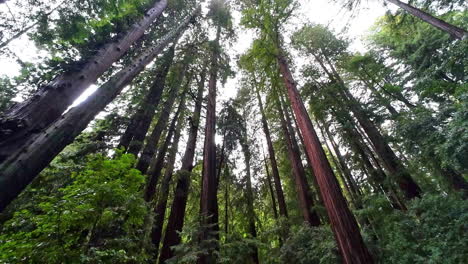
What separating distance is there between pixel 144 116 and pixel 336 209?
19.8ft

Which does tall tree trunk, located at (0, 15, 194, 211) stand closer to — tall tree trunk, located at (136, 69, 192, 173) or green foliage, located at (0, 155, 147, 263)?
green foliage, located at (0, 155, 147, 263)

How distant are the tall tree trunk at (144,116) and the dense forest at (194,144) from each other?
5 cm

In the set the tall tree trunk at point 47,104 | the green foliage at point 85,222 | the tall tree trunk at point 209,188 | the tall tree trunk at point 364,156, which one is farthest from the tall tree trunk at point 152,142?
the tall tree trunk at point 364,156

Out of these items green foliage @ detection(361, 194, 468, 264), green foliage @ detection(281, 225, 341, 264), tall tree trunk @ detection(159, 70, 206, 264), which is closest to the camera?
green foliage @ detection(361, 194, 468, 264)

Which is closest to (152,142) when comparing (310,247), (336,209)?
(336,209)

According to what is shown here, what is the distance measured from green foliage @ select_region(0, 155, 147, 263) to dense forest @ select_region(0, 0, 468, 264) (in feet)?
0.07

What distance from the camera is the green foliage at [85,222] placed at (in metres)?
2.64

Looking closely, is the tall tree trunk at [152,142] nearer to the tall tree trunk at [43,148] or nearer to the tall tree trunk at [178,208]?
the tall tree trunk at [178,208]

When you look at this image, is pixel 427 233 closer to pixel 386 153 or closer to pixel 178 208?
pixel 386 153

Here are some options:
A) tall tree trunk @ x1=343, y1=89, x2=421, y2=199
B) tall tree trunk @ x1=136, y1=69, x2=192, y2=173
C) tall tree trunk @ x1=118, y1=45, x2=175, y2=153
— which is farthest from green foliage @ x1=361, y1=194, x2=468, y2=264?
tall tree trunk @ x1=118, y1=45, x2=175, y2=153

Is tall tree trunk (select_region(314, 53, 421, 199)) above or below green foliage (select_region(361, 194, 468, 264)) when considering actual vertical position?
above

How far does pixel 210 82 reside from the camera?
975 cm

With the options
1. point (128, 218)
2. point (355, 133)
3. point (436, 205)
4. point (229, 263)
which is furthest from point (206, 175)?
point (355, 133)

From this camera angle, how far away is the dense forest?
111 inches
